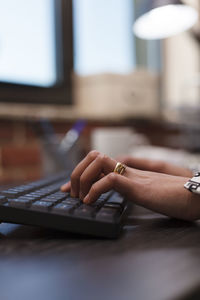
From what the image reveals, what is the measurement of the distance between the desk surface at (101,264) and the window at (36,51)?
2.94ft

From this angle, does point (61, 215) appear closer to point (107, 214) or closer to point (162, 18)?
point (107, 214)

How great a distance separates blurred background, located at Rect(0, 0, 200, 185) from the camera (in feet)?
3.62

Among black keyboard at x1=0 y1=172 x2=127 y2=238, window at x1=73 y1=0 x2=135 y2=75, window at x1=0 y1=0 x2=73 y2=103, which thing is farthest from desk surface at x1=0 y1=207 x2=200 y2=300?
window at x1=73 y1=0 x2=135 y2=75

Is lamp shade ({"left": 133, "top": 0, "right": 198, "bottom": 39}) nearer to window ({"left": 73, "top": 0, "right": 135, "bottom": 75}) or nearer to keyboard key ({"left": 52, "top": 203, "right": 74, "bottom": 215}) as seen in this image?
window ({"left": 73, "top": 0, "right": 135, "bottom": 75})

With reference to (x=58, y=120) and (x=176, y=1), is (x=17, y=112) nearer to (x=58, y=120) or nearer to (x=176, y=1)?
(x=58, y=120)

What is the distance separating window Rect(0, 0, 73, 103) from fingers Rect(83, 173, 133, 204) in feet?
2.83

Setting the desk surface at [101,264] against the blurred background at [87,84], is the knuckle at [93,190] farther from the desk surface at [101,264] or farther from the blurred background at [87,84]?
the blurred background at [87,84]

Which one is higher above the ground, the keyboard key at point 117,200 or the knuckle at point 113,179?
the knuckle at point 113,179

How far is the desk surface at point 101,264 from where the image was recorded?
0.66 feet

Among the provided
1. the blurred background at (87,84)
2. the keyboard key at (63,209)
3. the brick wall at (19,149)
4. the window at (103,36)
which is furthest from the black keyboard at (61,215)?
the window at (103,36)

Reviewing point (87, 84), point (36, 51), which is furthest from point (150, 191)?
point (87, 84)

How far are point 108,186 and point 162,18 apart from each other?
90 centimetres

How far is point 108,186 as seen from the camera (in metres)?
0.38

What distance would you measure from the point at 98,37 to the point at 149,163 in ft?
4.24
